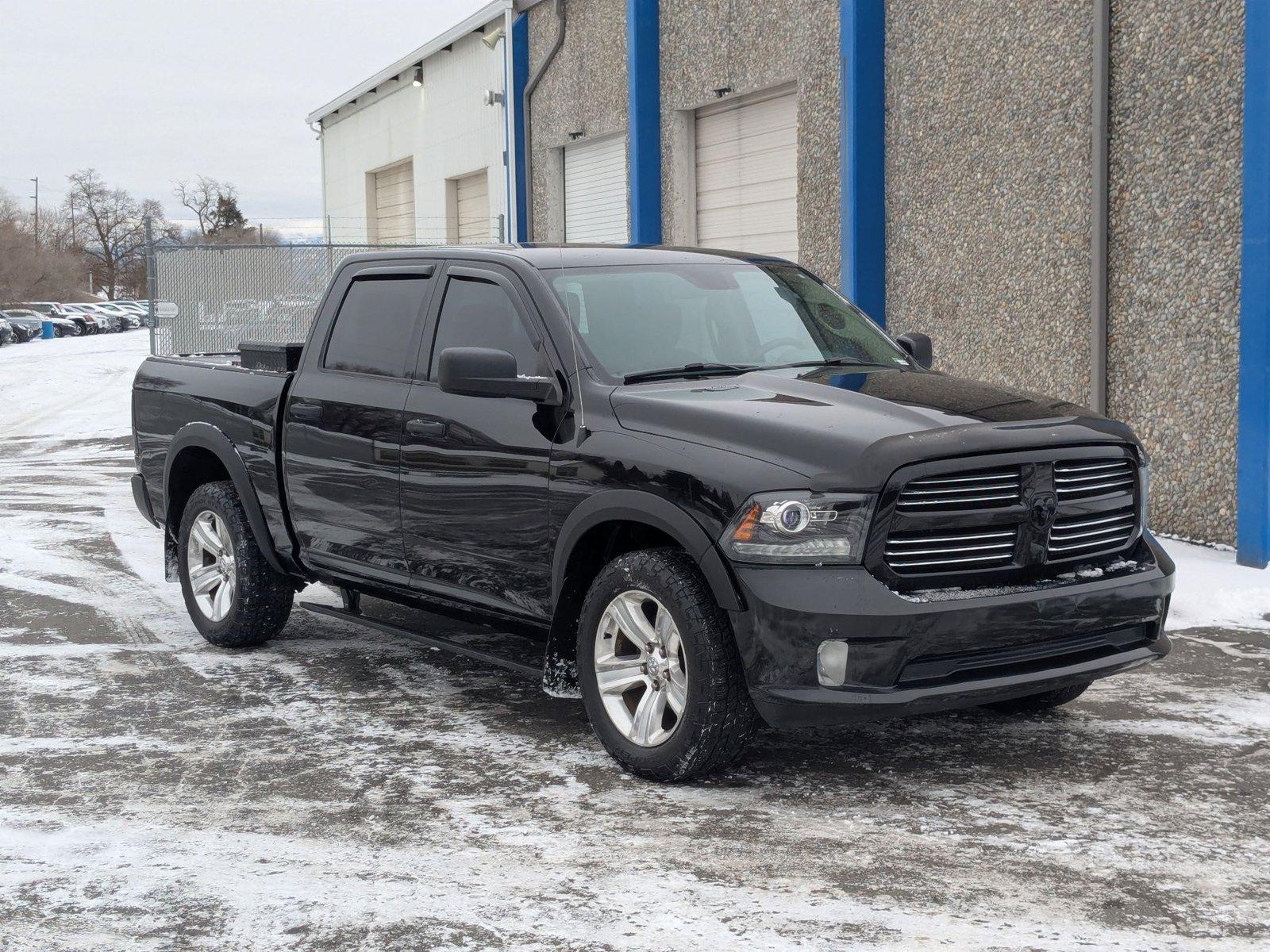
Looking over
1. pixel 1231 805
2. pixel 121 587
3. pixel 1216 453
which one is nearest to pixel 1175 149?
pixel 1216 453

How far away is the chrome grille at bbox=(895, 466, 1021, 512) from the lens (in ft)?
15.7

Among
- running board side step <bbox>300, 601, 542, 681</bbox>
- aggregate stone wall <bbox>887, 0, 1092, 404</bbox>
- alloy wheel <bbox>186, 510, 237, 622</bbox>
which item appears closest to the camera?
running board side step <bbox>300, 601, 542, 681</bbox>

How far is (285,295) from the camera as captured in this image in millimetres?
18438

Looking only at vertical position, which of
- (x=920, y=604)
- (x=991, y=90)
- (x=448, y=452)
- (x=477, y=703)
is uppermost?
(x=991, y=90)

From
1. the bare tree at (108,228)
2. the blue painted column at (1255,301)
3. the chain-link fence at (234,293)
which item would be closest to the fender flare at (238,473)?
the blue painted column at (1255,301)

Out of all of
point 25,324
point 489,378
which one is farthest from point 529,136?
point 25,324

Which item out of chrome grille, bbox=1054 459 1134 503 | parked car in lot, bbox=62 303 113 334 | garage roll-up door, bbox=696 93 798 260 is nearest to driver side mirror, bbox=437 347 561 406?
chrome grille, bbox=1054 459 1134 503

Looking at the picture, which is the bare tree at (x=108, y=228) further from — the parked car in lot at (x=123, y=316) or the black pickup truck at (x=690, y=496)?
the black pickup truck at (x=690, y=496)

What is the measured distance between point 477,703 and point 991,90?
7.71 m

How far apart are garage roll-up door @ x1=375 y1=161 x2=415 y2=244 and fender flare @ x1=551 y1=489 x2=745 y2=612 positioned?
83.1 feet

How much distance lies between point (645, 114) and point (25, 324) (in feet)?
182

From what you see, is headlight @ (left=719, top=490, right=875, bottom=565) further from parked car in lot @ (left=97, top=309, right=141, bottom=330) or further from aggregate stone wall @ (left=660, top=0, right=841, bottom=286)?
parked car in lot @ (left=97, top=309, right=141, bottom=330)

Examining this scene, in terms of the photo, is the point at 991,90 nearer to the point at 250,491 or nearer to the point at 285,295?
the point at 250,491

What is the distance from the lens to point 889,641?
4.68 m
